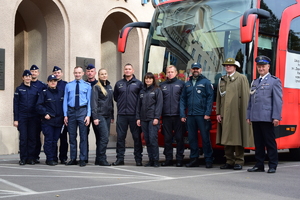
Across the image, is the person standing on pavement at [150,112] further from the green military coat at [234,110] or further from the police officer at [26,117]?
the police officer at [26,117]

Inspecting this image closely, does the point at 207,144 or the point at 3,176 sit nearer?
the point at 3,176

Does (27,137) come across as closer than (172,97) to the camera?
No

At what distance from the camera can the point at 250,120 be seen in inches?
340

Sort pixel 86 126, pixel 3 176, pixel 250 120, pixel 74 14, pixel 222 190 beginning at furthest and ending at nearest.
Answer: pixel 74 14
pixel 86 126
pixel 250 120
pixel 3 176
pixel 222 190

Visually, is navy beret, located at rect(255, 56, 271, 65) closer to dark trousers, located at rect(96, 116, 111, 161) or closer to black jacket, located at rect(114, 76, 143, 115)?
black jacket, located at rect(114, 76, 143, 115)

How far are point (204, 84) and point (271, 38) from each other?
1.60 m

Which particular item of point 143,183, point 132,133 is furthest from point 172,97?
point 143,183

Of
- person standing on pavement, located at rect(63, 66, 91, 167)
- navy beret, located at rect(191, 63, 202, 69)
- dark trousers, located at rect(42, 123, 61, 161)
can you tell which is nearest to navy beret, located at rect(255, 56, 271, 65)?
navy beret, located at rect(191, 63, 202, 69)

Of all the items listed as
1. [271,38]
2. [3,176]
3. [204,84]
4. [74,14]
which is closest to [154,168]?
[204,84]

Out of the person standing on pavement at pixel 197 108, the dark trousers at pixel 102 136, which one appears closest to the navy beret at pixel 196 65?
the person standing on pavement at pixel 197 108

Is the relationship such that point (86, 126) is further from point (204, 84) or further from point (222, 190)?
point (222, 190)

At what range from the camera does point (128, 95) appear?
959 cm

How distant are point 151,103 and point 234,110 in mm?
1492

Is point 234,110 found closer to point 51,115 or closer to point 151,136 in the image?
point 151,136
